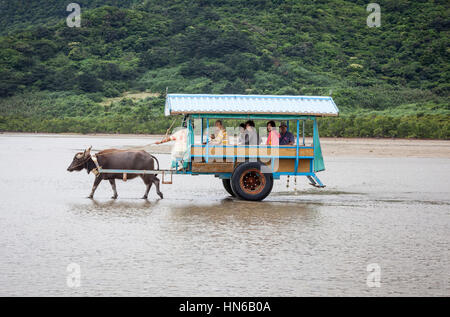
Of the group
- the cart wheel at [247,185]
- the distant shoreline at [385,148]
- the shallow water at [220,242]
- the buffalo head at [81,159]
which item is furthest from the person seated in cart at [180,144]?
the distant shoreline at [385,148]

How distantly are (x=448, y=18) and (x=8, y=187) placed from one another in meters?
87.4

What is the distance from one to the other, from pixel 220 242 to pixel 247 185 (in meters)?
5.69

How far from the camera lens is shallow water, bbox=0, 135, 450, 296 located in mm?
7480

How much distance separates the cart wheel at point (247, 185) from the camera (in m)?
15.2

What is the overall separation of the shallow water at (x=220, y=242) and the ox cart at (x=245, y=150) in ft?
1.96

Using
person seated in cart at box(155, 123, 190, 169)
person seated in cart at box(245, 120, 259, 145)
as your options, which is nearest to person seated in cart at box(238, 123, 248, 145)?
person seated in cart at box(245, 120, 259, 145)

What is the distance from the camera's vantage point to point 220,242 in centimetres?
984

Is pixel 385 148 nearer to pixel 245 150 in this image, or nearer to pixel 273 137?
pixel 273 137

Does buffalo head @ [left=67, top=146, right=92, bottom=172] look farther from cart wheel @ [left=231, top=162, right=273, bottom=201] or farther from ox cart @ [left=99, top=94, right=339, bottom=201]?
cart wheel @ [left=231, top=162, right=273, bottom=201]

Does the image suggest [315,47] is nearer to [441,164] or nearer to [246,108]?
[441,164]

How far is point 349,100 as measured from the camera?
74.6m
